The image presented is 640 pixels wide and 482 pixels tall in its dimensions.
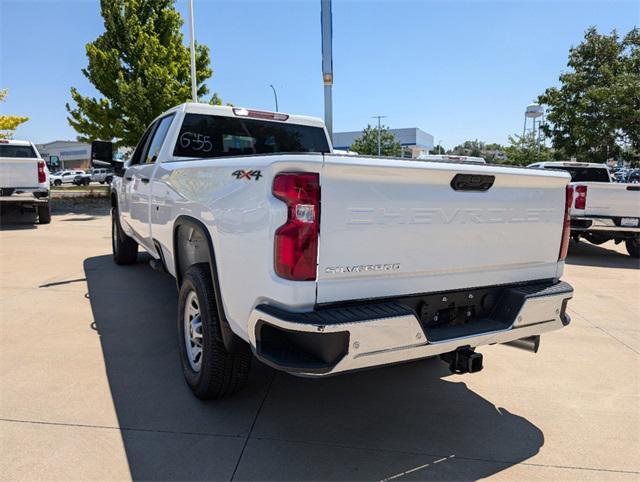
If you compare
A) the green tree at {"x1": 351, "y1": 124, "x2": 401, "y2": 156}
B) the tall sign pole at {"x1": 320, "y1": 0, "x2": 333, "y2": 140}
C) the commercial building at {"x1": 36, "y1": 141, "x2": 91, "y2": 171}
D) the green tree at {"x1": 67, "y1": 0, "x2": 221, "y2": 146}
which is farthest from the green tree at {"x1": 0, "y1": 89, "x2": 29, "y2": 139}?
the commercial building at {"x1": 36, "y1": 141, "x2": 91, "y2": 171}

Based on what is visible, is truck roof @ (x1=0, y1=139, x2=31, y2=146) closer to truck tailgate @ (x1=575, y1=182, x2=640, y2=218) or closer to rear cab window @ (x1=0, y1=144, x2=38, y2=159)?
rear cab window @ (x1=0, y1=144, x2=38, y2=159)

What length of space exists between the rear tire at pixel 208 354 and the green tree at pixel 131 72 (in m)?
16.3

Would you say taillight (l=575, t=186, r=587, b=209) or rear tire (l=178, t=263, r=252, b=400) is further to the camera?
taillight (l=575, t=186, r=587, b=209)

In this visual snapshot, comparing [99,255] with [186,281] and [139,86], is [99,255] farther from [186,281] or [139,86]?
[139,86]

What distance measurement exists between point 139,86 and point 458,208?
17.5m

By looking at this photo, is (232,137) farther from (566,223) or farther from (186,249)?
(566,223)

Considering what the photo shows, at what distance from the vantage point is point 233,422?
116 inches

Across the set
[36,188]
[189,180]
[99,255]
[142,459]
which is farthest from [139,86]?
[142,459]

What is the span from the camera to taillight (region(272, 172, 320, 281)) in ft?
7.30

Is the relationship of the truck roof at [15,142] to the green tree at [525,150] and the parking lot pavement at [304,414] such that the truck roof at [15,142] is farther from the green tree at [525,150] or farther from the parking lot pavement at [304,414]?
the green tree at [525,150]

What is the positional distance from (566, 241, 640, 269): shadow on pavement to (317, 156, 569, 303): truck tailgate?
6.84 meters

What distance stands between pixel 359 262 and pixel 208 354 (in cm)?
118

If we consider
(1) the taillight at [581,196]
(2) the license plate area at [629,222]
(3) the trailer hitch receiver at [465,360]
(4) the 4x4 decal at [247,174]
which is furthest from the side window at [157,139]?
(2) the license plate area at [629,222]

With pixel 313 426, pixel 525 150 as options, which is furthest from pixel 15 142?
pixel 525 150
